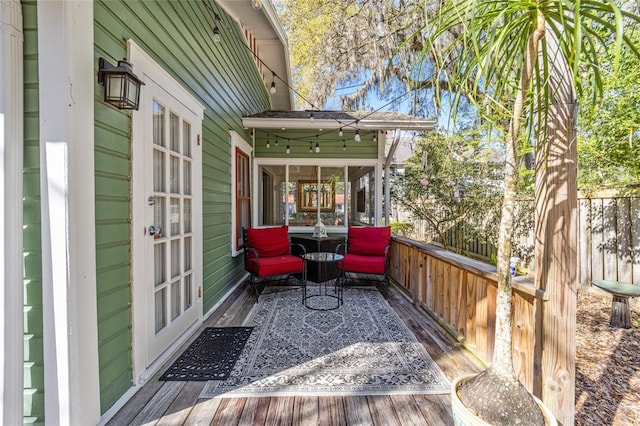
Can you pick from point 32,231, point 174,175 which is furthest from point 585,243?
point 32,231

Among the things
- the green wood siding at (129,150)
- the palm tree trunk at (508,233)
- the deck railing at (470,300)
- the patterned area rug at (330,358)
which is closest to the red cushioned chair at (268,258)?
the green wood siding at (129,150)

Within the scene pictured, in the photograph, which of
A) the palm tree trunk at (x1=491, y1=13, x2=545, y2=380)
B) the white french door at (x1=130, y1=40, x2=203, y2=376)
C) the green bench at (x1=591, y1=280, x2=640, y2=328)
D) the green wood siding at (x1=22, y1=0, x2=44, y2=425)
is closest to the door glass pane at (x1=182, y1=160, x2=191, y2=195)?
the white french door at (x1=130, y1=40, x2=203, y2=376)

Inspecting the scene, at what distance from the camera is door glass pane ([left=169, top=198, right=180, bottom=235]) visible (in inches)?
98.2

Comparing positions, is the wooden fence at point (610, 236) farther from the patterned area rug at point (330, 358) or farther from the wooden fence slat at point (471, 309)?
the patterned area rug at point (330, 358)

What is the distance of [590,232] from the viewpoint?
3.92m

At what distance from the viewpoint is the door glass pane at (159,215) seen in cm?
220

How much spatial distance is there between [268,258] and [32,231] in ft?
9.47

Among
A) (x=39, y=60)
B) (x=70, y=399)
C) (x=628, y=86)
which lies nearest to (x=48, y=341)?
(x=70, y=399)

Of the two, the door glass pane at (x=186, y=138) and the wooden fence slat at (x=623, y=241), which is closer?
the door glass pane at (x=186, y=138)

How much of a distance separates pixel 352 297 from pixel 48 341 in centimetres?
314

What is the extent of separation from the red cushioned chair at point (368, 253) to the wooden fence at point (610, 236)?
7.43 feet

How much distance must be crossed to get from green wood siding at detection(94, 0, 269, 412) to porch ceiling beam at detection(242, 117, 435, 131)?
42cm

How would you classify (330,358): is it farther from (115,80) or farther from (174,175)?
(115,80)

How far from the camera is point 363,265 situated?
4.12 meters
